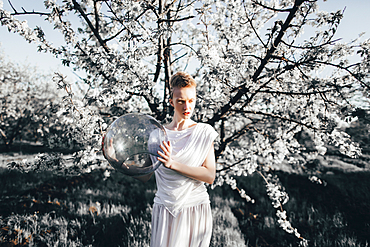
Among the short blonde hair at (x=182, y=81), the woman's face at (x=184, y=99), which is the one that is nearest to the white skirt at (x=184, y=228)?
the woman's face at (x=184, y=99)

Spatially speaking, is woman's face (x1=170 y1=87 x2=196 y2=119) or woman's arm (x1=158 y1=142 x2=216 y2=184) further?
woman's face (x1=170 y1=87 x2=196 y2=119)

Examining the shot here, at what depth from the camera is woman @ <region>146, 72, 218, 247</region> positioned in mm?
1688

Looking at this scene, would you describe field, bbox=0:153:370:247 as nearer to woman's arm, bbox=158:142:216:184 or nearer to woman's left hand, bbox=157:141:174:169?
woman's arm, bbox=158:142:216:184

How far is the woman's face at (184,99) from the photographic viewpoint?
5.65ft

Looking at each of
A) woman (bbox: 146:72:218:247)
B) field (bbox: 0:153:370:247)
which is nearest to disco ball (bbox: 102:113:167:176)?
woman (bbox: 146:72:218:247)

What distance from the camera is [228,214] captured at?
566 cm

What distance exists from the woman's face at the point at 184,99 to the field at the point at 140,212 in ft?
10.6

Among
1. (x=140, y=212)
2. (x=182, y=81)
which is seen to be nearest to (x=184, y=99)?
(x=182, y=81)

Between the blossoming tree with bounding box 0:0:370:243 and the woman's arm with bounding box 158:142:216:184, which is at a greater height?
the blossoming tree with bounding box 0:0:370:243

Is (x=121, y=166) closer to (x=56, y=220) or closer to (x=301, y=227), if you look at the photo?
(x=56, y=220)

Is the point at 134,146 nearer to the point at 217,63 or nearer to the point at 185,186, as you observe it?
the point at 185,186

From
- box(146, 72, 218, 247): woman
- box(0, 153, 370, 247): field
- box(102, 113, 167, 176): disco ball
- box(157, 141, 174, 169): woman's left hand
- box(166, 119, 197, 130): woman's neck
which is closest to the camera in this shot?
box(157, 141, 174, 169): woman's left hand

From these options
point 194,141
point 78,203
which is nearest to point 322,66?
point 194,141

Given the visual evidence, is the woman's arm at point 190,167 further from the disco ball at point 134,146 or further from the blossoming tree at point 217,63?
the blossoming tree at point 217,63
